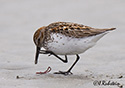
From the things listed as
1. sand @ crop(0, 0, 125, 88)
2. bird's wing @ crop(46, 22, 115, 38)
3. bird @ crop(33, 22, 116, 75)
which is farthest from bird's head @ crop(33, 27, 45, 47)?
sand @ crop(0, 0, 125, 88)

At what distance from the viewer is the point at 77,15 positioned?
15250mm

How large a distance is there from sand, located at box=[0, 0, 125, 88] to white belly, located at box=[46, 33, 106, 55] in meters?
0.59

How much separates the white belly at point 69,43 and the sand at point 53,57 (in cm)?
59

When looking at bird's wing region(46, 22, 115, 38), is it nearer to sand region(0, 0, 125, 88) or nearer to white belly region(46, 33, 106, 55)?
white belly region(46, 33, 106, 55)

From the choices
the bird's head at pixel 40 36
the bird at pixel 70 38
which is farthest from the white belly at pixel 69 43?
the bird's head at pixel 40 36

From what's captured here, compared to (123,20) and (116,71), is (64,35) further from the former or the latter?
(123,20)

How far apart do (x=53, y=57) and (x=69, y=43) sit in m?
2.62

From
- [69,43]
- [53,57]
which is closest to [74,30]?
[69,43]

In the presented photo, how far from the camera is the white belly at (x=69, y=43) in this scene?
7977mm

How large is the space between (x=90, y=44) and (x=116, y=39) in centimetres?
448

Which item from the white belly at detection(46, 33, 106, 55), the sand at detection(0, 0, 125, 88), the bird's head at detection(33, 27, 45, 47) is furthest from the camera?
the bird's head at detection(33, 27, 45, 47)

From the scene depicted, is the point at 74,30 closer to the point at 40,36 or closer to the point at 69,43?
the point at 69,43

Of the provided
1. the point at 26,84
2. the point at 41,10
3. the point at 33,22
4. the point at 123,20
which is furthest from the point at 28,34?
the point at 26,84

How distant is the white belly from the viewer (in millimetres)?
7977
